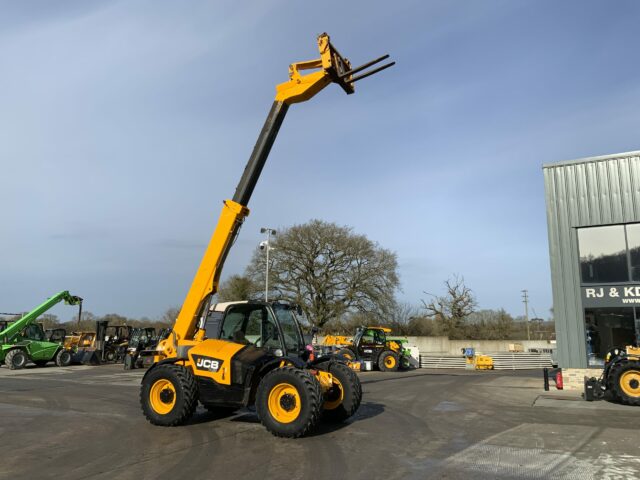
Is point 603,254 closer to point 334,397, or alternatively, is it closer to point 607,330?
point 607,330

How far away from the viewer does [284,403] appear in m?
7.81

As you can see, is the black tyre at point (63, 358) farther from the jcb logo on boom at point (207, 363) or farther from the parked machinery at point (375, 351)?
the jcb logo on boom at point (207, 363)

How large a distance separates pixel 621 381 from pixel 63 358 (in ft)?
84.1

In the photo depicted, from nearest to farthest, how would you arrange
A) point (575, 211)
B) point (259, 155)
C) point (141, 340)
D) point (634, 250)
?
point (259, 155) < point (634, 250) < point (575, 211) < point (141, 340)

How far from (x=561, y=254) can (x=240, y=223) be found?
11669mm

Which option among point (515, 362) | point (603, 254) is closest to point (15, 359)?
point (603, 254)

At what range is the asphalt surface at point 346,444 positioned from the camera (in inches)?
235

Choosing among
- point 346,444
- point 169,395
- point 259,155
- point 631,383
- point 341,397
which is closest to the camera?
point 346,444

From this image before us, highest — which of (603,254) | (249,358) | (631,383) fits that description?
(603,254)

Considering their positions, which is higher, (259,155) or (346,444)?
(259,155)

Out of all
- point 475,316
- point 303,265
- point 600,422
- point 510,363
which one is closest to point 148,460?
point 600,422

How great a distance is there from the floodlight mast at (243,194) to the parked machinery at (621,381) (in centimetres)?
952

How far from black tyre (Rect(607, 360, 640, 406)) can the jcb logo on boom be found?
9976 mm

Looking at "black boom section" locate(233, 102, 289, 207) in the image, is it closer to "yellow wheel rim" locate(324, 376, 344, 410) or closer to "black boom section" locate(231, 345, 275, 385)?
"black boom section" locate(231, 345, 275, 385)
